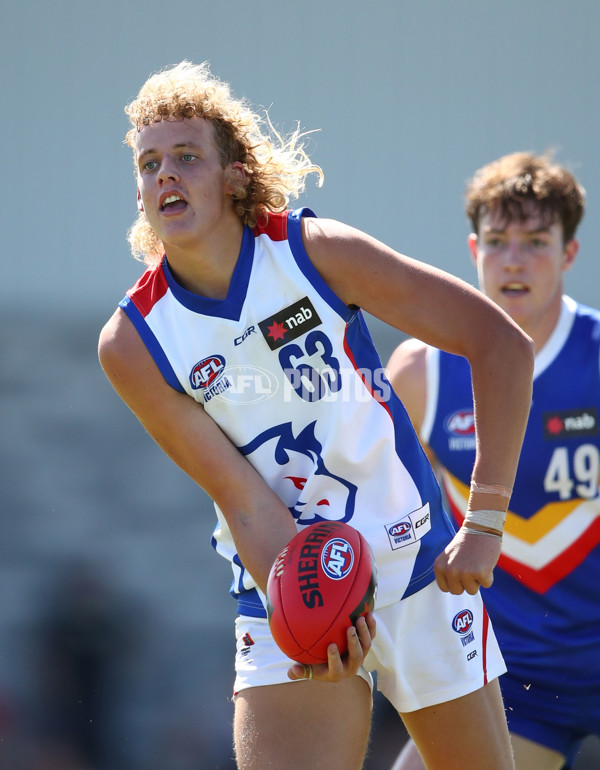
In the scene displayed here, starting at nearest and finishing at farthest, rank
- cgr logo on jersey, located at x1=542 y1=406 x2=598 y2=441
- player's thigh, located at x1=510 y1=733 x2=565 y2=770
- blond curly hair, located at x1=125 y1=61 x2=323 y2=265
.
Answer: blond curly hair, located at x1=125 y1=61 x2=323 y2=265
player's thigh, located at x1=510 y1=733 x2=565 y2=770
cgr logo on jersey, located at x1=542 y1=406 x2=598 y2=441

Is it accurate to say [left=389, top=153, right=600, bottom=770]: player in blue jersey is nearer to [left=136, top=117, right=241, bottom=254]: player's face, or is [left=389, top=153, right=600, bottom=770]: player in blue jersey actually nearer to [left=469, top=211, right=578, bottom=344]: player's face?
[left=469, top=211, right=578, bottom=344]: player's face

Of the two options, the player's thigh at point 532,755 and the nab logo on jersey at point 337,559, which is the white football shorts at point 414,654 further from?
the player's thigh at point 532,755

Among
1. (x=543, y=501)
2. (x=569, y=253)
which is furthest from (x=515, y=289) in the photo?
(x=543, y=501)

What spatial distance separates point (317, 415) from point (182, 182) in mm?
668

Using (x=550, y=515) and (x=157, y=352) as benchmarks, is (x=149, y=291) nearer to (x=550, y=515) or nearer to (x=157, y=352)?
(x=157, y=352)

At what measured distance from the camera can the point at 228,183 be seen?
274 centimetres

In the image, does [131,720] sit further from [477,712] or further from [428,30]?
[428,30]

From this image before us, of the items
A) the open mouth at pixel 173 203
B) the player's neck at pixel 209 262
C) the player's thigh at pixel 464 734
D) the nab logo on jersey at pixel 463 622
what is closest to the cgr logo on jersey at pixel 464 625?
the nab logo on jersey at pixel 463 622

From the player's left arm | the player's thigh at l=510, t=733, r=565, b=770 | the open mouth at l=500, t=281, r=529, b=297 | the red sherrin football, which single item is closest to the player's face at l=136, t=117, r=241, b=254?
the player's left arm

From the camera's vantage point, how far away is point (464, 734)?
257 centimetres

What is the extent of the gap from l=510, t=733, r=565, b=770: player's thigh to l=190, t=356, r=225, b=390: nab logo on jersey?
5.58 ft

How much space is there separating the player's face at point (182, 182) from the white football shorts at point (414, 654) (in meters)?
0.99

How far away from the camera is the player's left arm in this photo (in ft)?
8.25

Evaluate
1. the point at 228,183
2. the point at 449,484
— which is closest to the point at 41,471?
the point at 449,484
